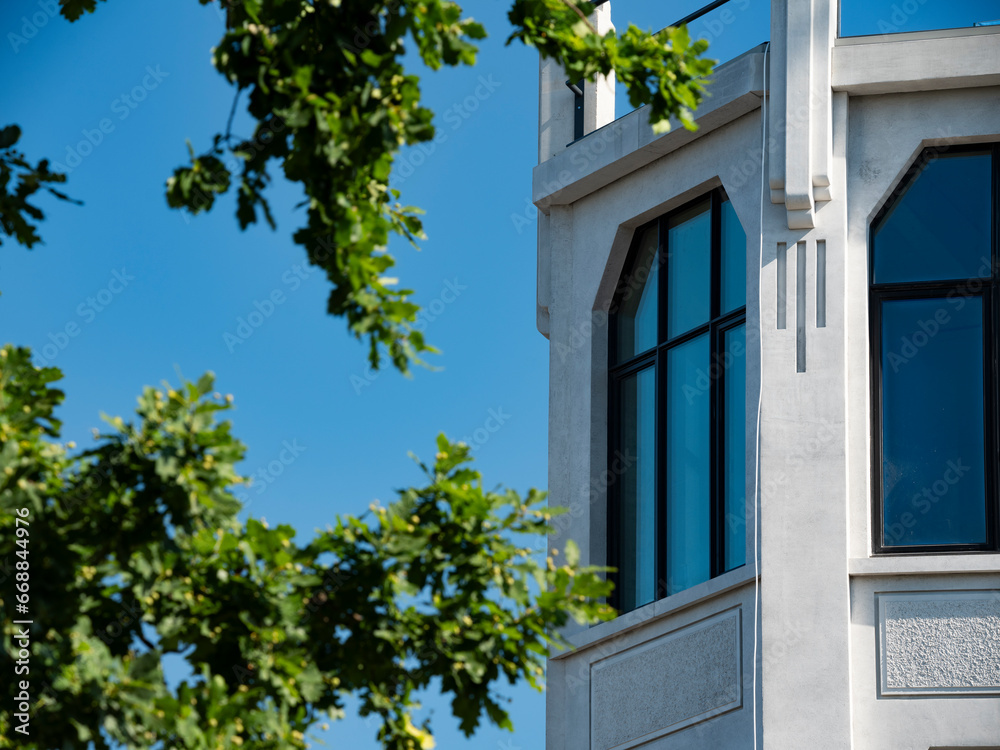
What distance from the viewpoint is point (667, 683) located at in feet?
39.3

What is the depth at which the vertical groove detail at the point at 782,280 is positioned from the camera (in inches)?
468

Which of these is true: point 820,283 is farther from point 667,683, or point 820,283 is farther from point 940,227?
point 667,683

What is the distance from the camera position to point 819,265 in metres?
11.9

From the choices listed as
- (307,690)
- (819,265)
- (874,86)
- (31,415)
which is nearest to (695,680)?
(819,265)

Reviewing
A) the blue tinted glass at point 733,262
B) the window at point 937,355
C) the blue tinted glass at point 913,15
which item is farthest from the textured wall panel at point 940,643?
the blue tinted glass at point 913,15

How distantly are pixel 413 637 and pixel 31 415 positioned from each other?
2.04 metres

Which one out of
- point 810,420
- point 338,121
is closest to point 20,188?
point 338,121

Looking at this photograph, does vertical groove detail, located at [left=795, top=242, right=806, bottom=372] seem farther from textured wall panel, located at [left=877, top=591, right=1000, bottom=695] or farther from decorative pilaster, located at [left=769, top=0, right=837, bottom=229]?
textured wall panel, located at [left=877, top=591, right=1000, bottom=695]

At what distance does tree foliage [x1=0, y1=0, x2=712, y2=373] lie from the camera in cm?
670

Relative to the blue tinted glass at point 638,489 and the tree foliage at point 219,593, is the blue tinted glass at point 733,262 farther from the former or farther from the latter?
the tree foliage at point 219,593

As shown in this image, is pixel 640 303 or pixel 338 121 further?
pixel 640 303

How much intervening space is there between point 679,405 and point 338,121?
6.98m

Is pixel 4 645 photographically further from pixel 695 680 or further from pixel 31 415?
pixel 695 680

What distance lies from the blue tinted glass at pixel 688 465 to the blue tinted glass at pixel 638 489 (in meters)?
0.22
